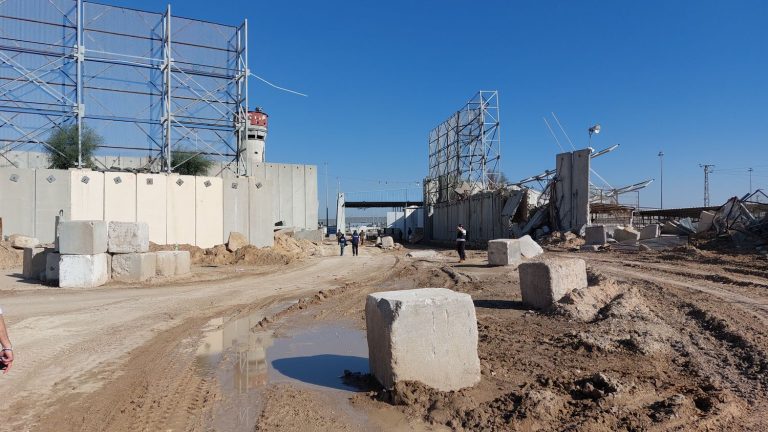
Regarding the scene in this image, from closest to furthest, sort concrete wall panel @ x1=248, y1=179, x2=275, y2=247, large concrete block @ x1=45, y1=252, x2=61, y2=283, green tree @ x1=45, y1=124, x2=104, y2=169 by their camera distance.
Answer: large concrete block @ x1=45, y1=252, x2=61, y2=283 → green tree @ x1=45, y1=124, x2=104, y2=169 → concrete wall panel @ x1=248, y1=179, x2=275, y2=247

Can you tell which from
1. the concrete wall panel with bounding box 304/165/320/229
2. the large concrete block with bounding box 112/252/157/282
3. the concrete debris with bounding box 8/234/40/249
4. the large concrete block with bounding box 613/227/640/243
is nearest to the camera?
the large concrete block with bounding box 112/252/157/282

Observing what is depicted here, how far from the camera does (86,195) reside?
2167 cm

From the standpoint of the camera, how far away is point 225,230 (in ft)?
79.8

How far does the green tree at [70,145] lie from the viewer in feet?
81.5

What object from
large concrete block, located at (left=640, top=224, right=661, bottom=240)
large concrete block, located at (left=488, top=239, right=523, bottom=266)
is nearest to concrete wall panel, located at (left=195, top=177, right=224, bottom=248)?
large concrete block, located at (left=488, top=239, right=523, bottom=266)

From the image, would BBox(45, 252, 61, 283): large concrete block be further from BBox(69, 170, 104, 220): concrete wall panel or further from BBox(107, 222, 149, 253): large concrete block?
BBox(69, 170, 104, 220): concrete wall panel

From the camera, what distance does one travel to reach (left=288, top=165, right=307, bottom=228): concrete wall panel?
40.5 meters

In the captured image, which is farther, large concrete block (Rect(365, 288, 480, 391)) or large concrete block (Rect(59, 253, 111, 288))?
large concrete block (Rect(59, 253, 111, 288))

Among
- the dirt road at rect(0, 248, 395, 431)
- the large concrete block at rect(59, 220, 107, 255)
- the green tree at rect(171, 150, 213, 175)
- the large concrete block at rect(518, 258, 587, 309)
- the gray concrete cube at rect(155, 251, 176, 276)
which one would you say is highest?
the green tree at rect(171, 150, 213, 175)

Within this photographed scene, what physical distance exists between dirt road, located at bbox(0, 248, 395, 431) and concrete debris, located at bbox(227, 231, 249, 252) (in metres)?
8.11

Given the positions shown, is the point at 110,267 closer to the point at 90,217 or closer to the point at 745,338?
the point at 90,217

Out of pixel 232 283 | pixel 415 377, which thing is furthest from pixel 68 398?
pixel 232 283

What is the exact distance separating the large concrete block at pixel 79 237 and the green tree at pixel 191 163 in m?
13.9

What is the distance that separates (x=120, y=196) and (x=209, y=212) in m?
3.60
